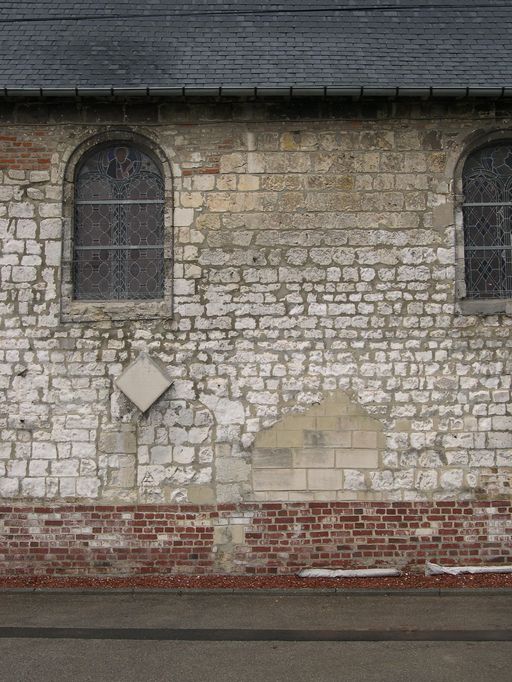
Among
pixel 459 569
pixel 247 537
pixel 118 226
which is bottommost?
pixel 459 569

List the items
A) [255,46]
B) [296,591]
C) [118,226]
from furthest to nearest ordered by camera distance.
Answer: [255,46] < [118,226] < [296,591]

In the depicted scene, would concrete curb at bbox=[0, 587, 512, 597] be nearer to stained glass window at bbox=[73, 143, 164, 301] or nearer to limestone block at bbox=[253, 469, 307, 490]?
limestone block at bbox=[253, 469, 307, 490]

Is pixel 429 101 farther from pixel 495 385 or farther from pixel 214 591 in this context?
pixel 214 591

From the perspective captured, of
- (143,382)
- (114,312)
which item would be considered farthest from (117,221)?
(143,382)

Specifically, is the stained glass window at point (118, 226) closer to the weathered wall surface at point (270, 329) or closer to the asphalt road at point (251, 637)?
the weathered wall surface at point (270, 329)

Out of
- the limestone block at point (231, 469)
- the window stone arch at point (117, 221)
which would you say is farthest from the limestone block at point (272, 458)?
the window stone arch at point (117, 221)

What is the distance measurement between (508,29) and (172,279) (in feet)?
15.8

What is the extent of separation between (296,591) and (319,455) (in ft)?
4.32

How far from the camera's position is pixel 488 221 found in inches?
289

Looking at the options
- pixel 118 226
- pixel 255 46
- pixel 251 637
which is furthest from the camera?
pixel 255 46

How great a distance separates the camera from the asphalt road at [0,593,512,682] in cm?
475

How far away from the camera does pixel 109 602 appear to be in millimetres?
6422

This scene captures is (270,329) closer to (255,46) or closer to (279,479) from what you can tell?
(279,479)

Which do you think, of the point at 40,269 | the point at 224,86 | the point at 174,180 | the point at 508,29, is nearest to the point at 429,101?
the point at 508,29
